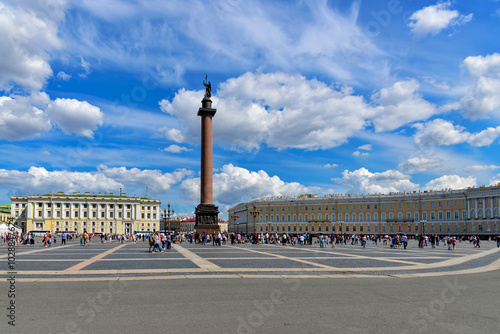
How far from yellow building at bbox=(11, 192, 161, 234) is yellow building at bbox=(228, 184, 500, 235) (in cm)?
4371

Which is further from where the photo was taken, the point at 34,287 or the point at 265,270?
the point at 265,270

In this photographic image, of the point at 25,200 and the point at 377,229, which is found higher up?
the point at 25,200

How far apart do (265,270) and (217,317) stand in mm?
8764

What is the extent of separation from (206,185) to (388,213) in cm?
6895

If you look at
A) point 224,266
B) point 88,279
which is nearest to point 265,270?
point 224,266

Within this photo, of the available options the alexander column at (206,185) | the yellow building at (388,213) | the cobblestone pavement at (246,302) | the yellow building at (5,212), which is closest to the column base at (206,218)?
the alexander column at (206,185)

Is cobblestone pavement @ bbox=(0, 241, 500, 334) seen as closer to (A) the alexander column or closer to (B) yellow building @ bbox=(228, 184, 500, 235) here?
(A) the alexander column

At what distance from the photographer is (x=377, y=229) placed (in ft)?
340

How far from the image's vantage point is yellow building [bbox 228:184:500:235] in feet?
289

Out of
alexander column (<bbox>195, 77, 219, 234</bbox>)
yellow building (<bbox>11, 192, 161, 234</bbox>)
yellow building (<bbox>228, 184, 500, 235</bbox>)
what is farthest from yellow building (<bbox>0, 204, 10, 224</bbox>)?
alexander column (<bbox>195, 77, 219, 234</bbox>)

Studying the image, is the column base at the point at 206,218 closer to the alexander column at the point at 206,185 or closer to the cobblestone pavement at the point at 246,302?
the alexander column at the point at 206,185

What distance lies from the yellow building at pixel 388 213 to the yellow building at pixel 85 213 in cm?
4371

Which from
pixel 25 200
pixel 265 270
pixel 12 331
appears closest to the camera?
pixel 12 331

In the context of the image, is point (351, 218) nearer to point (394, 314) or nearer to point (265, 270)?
point (265, 270)
